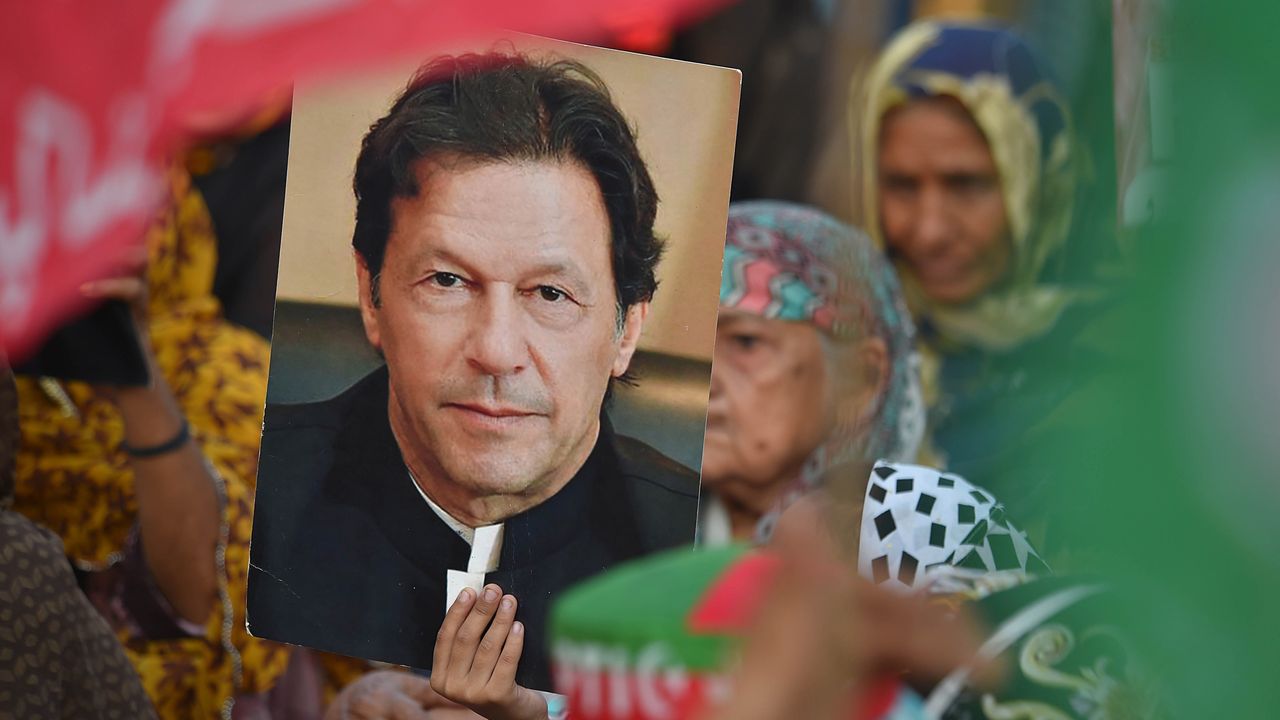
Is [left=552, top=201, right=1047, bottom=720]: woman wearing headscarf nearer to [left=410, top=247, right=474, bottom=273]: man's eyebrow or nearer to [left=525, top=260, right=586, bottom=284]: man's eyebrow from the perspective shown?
[left=525, top=260, right=586, bottom=284]: man's eyebrow

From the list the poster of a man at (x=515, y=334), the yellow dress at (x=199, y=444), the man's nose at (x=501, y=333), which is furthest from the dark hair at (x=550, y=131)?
the yellow dress at (x=199, y=444)

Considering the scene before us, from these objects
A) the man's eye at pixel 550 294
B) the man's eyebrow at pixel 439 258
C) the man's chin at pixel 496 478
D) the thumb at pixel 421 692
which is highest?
the man's eyebrow at pixel 439 258

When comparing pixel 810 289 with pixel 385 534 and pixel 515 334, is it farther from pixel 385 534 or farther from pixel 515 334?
pixel 385 534

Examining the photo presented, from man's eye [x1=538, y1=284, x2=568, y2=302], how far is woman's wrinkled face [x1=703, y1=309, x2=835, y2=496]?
0.53 meters

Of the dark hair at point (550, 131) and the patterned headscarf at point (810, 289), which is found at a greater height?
the dark hair at point (550, 131)

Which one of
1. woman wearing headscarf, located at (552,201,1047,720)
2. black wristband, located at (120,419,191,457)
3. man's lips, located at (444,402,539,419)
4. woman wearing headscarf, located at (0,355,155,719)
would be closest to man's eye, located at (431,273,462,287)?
man's lips, located at (444,402,539,419)

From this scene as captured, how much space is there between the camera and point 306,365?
179 centimetres

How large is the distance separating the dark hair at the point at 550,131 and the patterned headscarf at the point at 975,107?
39 cm

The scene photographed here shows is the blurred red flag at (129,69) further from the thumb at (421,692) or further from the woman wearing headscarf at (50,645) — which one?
the thumb at (421,692)

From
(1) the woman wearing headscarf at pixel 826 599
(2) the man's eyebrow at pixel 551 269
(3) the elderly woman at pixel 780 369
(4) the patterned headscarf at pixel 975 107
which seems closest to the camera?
(1) the woman wearing headscarf at pixel 826 599

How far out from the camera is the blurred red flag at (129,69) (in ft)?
4.48

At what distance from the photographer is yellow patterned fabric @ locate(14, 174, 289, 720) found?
7.96 ft

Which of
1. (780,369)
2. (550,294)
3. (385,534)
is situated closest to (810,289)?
(780,369)

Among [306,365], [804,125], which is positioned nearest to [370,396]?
[306,365]
